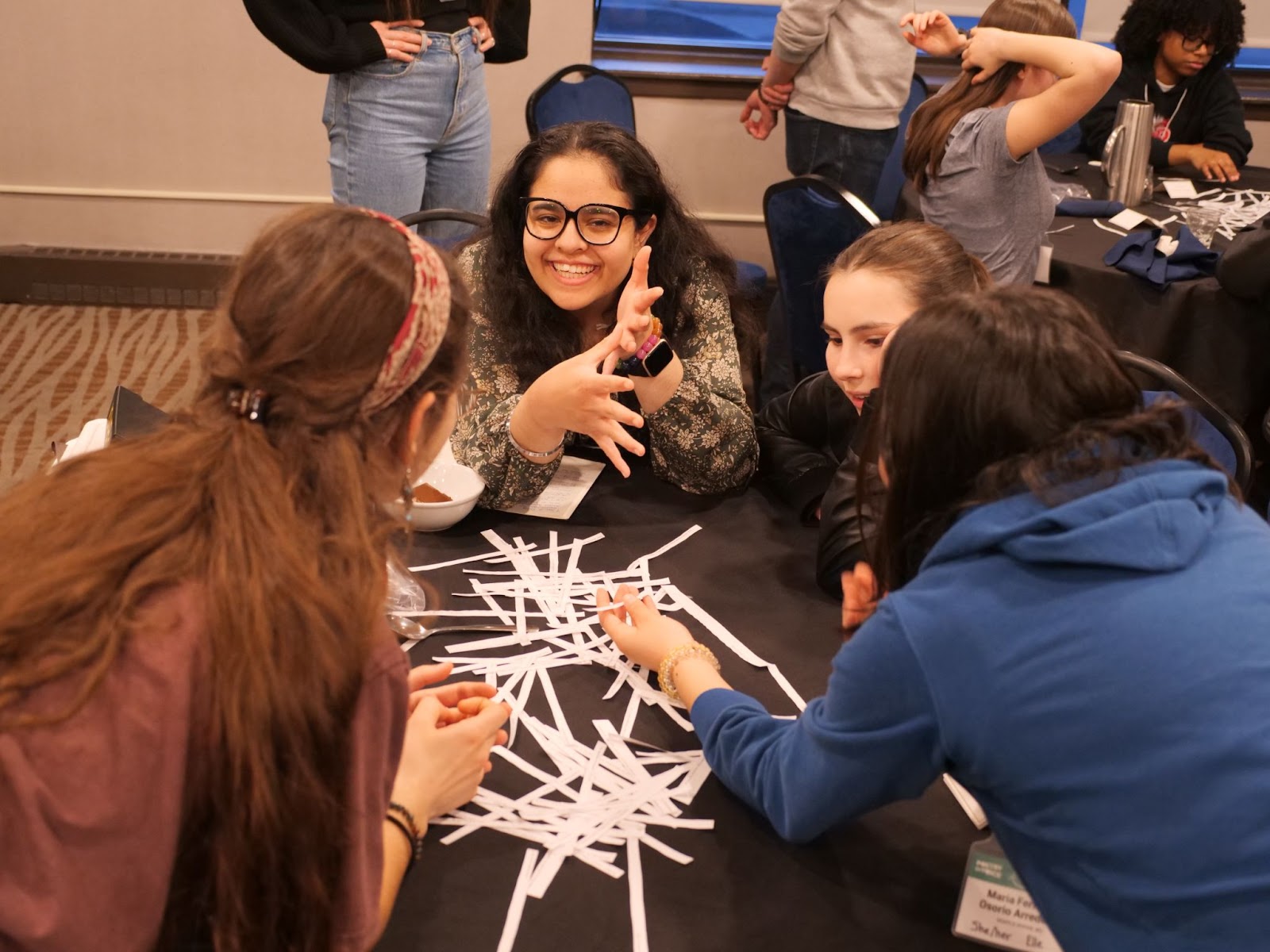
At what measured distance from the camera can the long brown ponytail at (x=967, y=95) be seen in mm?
2818

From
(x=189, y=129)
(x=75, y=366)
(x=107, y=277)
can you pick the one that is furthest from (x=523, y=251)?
(x=107, y=277)

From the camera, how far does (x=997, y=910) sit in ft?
3.57

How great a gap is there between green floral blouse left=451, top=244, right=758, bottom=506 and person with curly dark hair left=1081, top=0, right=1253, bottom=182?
2586 mm

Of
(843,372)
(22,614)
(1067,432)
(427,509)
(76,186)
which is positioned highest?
(1067,432)

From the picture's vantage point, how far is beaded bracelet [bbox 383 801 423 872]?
111cm

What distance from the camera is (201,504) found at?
3.02ft

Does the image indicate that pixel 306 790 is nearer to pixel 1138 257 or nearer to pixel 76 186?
pixel 1138 257

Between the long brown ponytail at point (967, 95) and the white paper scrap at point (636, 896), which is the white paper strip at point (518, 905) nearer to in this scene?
the white paper scrap at point (636, 896)

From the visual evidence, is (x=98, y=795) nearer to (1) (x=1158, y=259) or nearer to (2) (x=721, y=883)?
(2) (x=721, y=883)

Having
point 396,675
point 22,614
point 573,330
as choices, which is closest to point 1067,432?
point 396,675

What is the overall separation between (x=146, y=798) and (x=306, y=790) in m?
0.11

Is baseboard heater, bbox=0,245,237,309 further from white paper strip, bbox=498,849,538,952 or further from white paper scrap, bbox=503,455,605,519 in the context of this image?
white paper strip, bbox=498,849,538,952

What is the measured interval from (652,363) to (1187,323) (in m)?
1.80

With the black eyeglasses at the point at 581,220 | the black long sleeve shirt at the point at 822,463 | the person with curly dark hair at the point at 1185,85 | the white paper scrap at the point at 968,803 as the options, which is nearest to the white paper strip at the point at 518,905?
the white paper scrap at the point at 968,803
